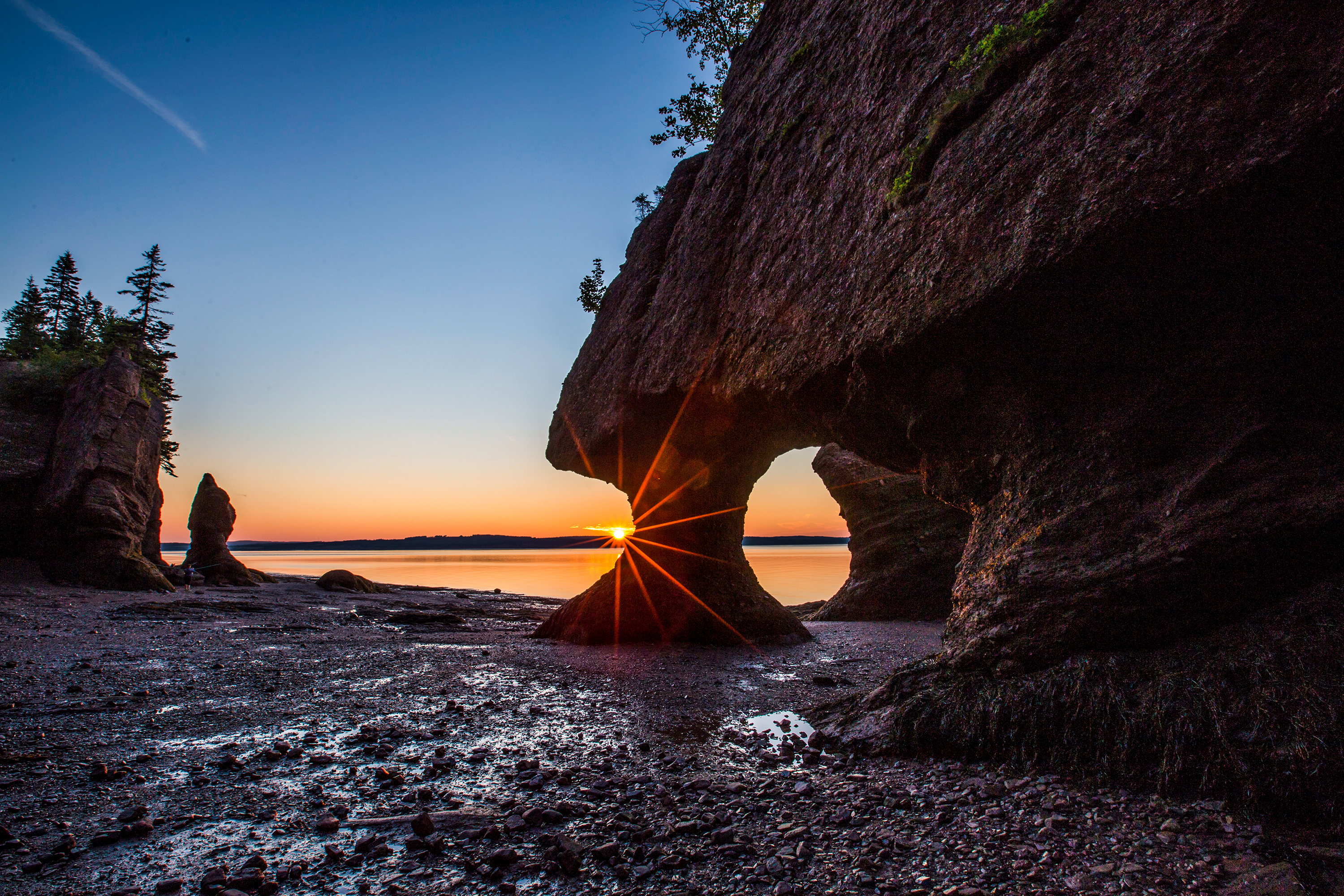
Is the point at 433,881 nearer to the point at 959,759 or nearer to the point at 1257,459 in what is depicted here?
the point at 959,759

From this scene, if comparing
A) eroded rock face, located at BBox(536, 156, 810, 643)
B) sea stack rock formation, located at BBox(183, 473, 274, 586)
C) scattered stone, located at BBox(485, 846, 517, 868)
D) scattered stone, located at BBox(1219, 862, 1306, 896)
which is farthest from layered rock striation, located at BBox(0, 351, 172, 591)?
scattered stone, located at BBox(1219, 862, 1306, 896)

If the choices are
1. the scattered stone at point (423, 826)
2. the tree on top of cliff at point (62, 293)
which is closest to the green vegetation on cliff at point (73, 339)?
the tree on top of cliff at point (62, 293)

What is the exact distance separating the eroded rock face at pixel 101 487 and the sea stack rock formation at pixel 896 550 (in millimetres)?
25178

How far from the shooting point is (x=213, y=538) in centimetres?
2847

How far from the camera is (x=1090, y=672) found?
4691mm

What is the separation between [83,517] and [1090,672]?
28967 millimetres

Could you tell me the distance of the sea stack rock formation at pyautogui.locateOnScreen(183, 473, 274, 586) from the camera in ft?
89.4

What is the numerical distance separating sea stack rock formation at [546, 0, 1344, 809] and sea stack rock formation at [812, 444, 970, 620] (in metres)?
12.3

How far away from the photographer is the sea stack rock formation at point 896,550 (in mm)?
18562

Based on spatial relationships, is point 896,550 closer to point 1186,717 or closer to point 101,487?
point 1186,717

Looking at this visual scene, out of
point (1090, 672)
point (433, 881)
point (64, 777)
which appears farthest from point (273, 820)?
point (1090, 672)

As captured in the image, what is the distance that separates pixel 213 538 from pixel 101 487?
877cm

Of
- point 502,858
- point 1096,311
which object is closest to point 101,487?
point 502,858

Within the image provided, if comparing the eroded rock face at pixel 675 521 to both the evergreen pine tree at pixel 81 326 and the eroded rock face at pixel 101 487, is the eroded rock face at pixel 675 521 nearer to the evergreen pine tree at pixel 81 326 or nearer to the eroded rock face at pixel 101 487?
the eroded rock face at pixel 101 487
